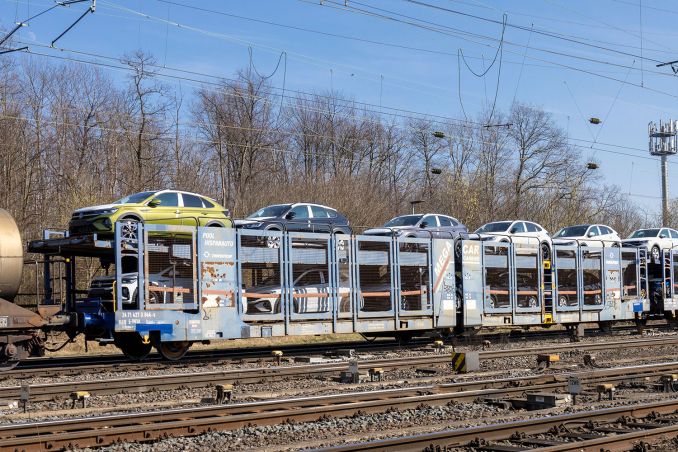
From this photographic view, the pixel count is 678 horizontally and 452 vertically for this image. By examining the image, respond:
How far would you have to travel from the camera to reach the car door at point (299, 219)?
22391mm

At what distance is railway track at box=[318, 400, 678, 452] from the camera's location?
8.68m

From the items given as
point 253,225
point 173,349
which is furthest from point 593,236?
point 173,349

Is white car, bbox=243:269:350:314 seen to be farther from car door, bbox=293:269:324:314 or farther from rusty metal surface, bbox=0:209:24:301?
rusty metal surface, bbox=0:209:24:301

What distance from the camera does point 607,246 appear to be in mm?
29719

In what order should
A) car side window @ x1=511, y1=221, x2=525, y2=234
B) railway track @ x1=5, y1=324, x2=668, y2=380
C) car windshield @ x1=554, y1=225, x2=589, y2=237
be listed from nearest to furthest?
railway track @ x1=5, y1=324, x2=668, y2=380 < car side window @ x1=511, y1=221, x2=525, y2=234 < car windshield @ x1=554, y1=225, x2=589, y2=237

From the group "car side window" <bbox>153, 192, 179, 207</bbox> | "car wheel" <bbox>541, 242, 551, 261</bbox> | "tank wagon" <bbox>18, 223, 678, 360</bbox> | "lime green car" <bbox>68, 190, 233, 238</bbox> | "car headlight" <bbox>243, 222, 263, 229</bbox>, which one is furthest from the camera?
"car wheel" <bbox>541, 242, 551, 261</bbox>

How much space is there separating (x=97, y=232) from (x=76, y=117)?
95.3 ft

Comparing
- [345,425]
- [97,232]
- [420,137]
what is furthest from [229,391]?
[420,137]

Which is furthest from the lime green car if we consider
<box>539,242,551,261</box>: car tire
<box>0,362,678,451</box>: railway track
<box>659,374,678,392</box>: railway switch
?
<box>539,242,551,261</box>: car tire

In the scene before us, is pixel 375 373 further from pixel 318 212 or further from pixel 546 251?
pixel 546 251

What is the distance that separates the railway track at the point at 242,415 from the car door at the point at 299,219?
29.4 feet

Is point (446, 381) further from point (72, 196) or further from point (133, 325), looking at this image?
Result: point (72, 196)

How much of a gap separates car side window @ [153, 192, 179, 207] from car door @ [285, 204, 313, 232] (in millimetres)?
2962

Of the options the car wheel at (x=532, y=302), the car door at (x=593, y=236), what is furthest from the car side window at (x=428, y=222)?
the car door at (x=593, y=236)
